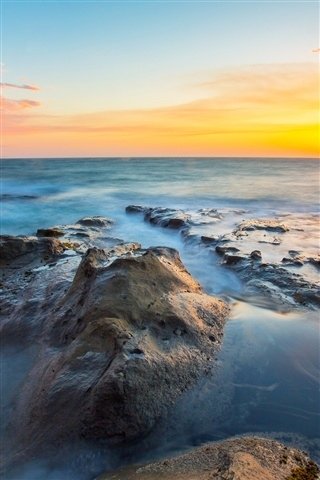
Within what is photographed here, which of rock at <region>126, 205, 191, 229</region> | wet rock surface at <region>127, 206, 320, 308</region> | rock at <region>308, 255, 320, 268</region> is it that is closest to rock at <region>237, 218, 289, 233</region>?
wet rock surface at <region>127, 206, 320, 308</region>

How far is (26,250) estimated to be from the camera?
9.41m

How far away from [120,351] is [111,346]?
169 millimetres

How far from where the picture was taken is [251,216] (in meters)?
16.7

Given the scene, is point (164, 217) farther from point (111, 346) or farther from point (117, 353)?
point (117, 353)

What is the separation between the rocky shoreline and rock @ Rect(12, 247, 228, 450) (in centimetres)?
1

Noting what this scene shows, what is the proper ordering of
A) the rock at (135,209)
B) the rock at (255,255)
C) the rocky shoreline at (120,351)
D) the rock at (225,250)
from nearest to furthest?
the rocky shoreline at (120,351) < the rock at (255,255) < the rock at (225,250) < the rock at (135,209)

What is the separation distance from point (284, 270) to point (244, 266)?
0.82 m

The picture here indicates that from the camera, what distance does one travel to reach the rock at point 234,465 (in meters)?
2.70

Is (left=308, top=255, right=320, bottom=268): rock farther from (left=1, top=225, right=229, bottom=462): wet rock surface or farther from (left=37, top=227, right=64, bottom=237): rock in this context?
(left=37, top=227, right=64, bottom=237): rock

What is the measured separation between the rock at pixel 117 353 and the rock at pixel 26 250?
3576 mm

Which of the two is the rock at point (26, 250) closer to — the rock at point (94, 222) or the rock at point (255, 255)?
the rock at point (255, 255)

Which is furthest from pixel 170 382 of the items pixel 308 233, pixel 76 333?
pixel 308 233

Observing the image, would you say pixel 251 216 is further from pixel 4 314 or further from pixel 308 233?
pixel 4 314

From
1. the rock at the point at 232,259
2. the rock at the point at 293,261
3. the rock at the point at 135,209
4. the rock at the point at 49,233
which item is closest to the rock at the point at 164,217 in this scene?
the rock at the point at 135,209
